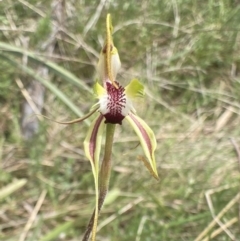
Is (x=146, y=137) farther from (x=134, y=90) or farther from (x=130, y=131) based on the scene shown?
(x=130, y=131)

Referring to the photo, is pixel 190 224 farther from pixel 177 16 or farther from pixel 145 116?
pixel 177 16

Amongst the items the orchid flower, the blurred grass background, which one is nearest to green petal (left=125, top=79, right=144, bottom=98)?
the orchid flower

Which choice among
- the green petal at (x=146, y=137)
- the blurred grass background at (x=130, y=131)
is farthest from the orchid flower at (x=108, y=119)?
the blurred grass background at (x=130, y=131)

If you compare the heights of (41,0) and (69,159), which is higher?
(41,0)

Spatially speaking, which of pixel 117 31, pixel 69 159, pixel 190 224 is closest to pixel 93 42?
pixel 117 31

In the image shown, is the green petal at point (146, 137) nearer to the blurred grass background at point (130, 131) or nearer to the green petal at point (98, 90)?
the green petal at point (98, 90)
